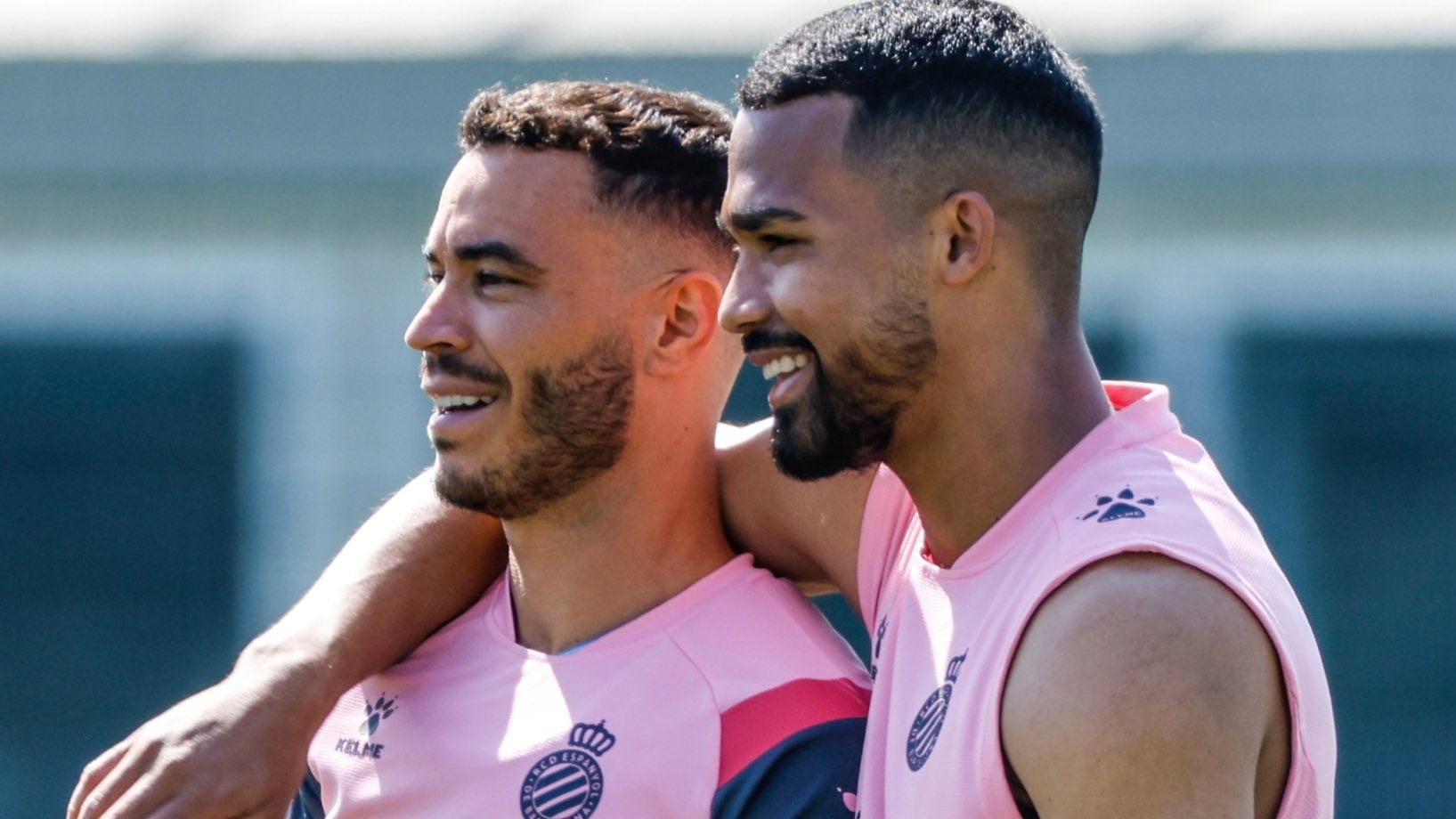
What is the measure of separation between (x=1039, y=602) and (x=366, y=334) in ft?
19.3

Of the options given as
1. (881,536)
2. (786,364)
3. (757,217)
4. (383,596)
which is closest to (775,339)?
(786,364)

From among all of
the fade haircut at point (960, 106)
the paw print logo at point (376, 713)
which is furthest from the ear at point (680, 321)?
the paw print logo at point (376, 713)

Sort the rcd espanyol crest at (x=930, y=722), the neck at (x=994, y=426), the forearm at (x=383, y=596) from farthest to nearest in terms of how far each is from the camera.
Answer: the forearm at (x=383, y=596), the neck at (x=994, y=426), the rcd espanyol crest at (x=930, y=722)

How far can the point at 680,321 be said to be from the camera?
2848 mm

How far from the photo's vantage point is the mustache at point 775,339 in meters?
2.33

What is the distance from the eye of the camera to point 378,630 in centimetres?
278

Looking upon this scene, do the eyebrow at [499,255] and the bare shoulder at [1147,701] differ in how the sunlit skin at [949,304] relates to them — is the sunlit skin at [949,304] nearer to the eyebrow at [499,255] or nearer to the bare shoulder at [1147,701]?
the bare shoulder at [1147,701]

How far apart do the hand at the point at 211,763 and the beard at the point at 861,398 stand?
0.74m

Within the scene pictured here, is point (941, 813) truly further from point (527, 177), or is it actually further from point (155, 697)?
point (155, 697)

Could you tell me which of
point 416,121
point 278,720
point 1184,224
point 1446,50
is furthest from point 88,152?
point 278,720

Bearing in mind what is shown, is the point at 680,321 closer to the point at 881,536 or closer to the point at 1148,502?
the point at 881,536

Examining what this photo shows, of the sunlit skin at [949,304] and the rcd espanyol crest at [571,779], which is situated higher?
the sunlit skin at [949,304]

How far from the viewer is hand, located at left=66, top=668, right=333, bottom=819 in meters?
2.43

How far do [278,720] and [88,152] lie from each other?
5597 mm
